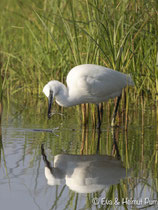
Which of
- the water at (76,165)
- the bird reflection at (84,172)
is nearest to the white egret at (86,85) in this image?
the water at (76,165)

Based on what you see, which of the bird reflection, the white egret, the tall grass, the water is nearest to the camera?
the water

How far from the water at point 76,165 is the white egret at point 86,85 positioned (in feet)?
1.43

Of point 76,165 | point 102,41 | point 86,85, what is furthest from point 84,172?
point 102,41

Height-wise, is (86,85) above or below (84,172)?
above

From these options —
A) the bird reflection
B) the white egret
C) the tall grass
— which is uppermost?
the tall grass

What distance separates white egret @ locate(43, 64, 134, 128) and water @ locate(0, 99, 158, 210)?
0.44 m

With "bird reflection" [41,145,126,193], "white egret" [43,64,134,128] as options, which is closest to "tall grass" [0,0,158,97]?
"white egret" [43,64,134,128]

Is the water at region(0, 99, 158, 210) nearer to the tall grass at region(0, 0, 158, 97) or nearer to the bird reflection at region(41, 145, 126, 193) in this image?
the bird reflection at region(41, 145, 126, 193)

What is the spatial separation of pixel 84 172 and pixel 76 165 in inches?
11.5

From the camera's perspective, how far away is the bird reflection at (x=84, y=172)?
4.13 metres

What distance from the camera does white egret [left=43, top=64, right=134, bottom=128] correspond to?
6602mm

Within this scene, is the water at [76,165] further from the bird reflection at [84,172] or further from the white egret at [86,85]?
the white egret at [86,85]

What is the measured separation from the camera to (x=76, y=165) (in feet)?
15.8

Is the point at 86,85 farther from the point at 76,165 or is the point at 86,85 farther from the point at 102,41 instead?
the point at 76,165
